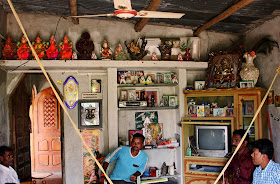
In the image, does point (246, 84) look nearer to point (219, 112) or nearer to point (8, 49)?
point (219, 112)

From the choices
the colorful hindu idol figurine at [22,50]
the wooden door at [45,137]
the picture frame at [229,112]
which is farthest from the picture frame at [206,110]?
the wooden door at [45,137]

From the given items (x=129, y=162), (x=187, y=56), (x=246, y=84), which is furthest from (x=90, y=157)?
(x=246, y=84)

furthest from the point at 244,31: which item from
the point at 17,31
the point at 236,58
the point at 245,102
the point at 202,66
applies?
the point at 17,31

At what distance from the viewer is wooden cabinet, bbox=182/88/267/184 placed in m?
4.50

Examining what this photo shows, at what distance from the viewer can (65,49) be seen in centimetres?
482

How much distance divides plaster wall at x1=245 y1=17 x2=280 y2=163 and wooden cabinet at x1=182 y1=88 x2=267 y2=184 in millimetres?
151

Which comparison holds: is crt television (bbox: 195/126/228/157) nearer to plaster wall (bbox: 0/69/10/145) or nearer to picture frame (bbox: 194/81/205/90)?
picture frame (bbox: 194/81/205/90)

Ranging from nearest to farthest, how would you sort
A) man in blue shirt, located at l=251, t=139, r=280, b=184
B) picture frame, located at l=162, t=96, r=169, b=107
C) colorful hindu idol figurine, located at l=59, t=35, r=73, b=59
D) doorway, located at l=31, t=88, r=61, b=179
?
1. man in blue shirt, located at l=251, t=139, r=280, b=184
2. colorful hindu idol figurine, located at l=59, t=35, r=73, b=59
3. picture frame, located at l=162, t=96, r=169, b=107
4. doorway, located at l=31, t=88, r=61, b=179

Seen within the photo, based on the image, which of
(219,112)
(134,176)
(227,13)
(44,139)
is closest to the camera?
(227,13)

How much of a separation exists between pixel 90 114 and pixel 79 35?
1.38 m

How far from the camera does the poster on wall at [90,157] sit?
5.19 meters

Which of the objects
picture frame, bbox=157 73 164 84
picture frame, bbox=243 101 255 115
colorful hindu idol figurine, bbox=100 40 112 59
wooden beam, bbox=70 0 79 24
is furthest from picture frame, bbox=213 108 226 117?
wooden beam, bbox=70 0 79 24

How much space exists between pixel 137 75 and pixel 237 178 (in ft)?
7.99

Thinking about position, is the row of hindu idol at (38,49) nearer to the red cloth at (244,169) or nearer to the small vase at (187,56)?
the small vase at (187,56)
